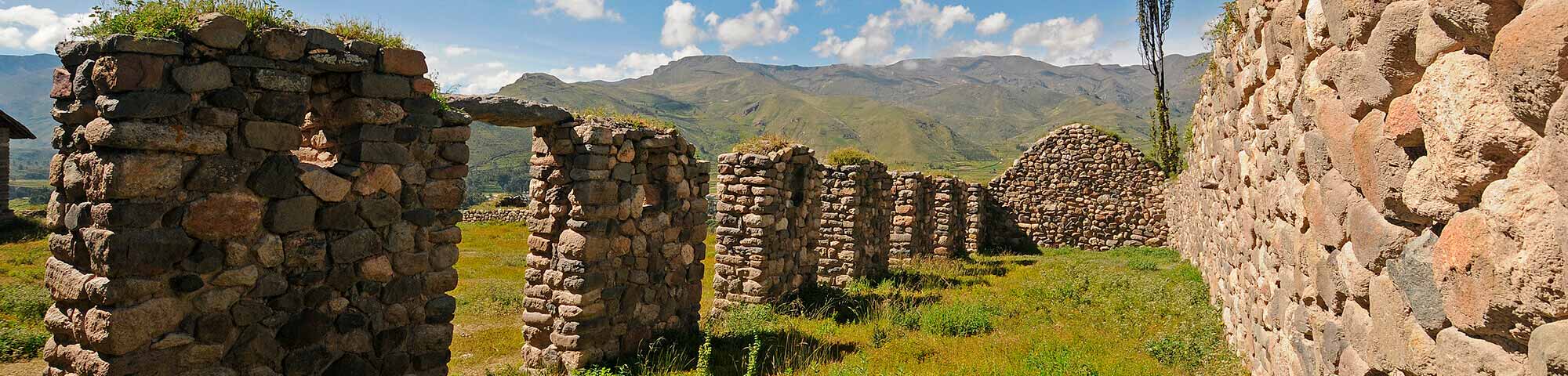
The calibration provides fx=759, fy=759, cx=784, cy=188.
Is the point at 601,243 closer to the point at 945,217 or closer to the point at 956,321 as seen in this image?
the point at 956,321

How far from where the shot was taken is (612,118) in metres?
8.55

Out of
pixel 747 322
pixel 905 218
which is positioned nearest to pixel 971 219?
pixel 905 218

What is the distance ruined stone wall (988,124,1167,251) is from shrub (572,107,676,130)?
18.8m

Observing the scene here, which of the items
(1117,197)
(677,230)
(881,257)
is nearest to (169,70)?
(677,230)

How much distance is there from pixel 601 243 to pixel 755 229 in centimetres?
365

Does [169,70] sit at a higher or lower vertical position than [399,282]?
higher

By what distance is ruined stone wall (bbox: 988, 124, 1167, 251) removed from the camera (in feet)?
79.0

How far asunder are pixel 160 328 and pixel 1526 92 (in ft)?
19.4

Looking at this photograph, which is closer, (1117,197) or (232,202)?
(232,202)

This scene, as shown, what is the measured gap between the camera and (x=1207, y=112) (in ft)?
26.8

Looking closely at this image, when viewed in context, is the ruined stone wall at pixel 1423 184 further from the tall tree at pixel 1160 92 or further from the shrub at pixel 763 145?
the tall tree at pixel 1160 92

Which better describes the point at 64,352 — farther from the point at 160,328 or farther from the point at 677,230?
the point at 677,230

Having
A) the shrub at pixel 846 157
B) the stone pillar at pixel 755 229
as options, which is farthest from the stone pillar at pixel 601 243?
the shrub at pixel 846 157

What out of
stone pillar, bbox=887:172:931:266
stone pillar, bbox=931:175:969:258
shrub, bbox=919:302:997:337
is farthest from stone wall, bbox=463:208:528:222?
shrub, bbox=919:302:997:337
